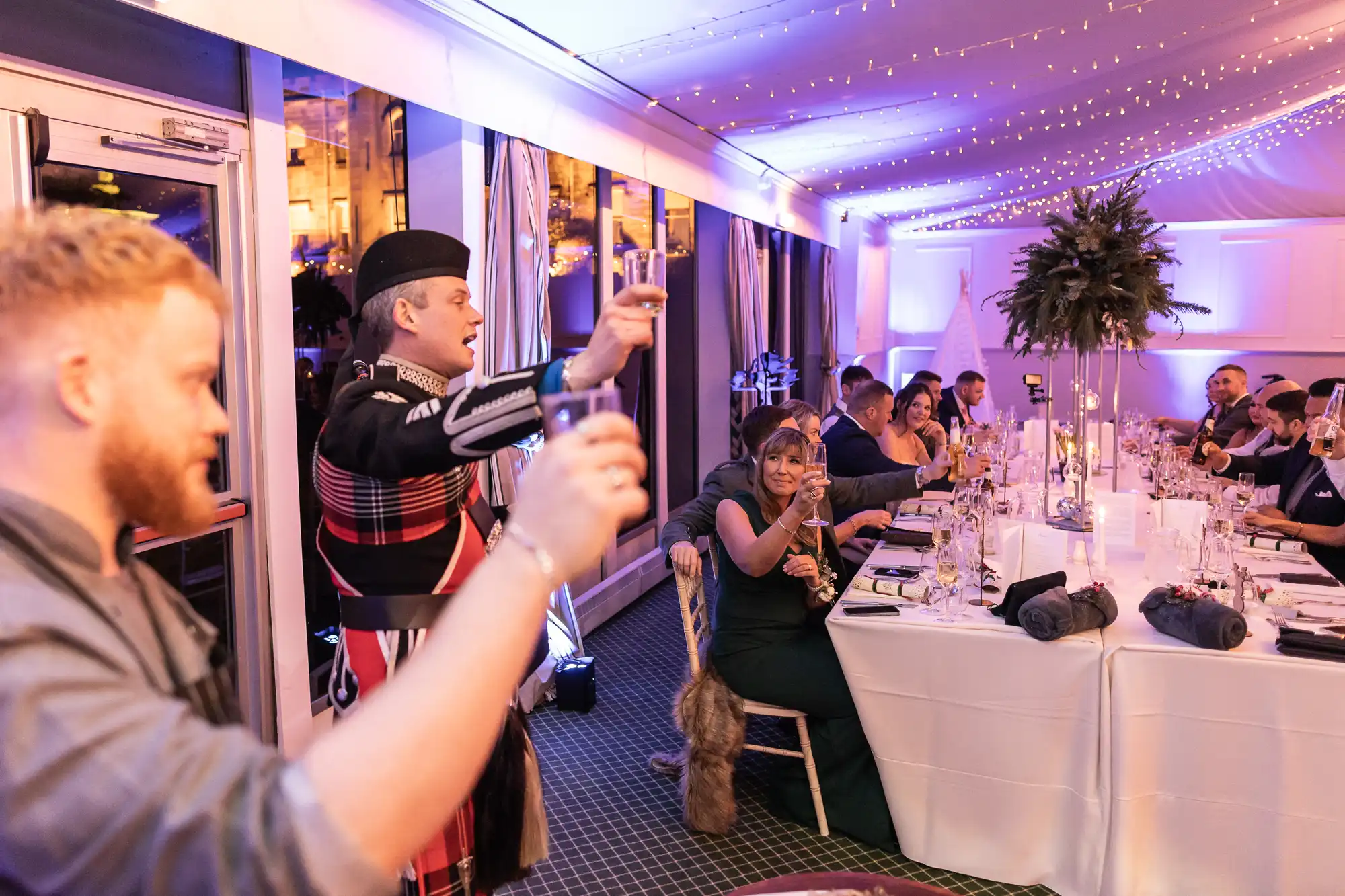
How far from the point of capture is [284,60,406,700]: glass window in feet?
10.6

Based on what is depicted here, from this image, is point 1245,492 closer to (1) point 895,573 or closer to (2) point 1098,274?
(2) point 1098,274

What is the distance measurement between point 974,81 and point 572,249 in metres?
2.24

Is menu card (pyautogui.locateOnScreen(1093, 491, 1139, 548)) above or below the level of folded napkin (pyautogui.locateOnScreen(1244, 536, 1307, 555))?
above

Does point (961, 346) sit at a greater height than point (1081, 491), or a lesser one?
greater

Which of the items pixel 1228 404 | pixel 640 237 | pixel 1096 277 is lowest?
pixel 1228 404

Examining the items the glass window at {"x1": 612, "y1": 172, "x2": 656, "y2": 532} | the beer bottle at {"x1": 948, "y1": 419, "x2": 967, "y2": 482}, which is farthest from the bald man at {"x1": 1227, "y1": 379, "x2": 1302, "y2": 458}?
the glass window at {"x1": 612, "y1": 172, "x2": 656, "y2": 532}

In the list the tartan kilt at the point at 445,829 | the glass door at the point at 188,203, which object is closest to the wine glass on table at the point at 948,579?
the tartan kilt at the point at 445,829

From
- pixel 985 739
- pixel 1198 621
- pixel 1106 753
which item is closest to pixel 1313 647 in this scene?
pixel 1198 621

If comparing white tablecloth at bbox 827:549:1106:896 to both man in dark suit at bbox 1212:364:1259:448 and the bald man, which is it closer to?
the bald man

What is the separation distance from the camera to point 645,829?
3.14 meters

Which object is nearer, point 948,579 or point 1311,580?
point 948,579

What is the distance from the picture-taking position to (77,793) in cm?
56

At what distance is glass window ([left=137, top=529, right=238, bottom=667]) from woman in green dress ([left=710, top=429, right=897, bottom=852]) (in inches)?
57.5

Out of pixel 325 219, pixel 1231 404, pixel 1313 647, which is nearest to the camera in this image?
pixel 1313 647
